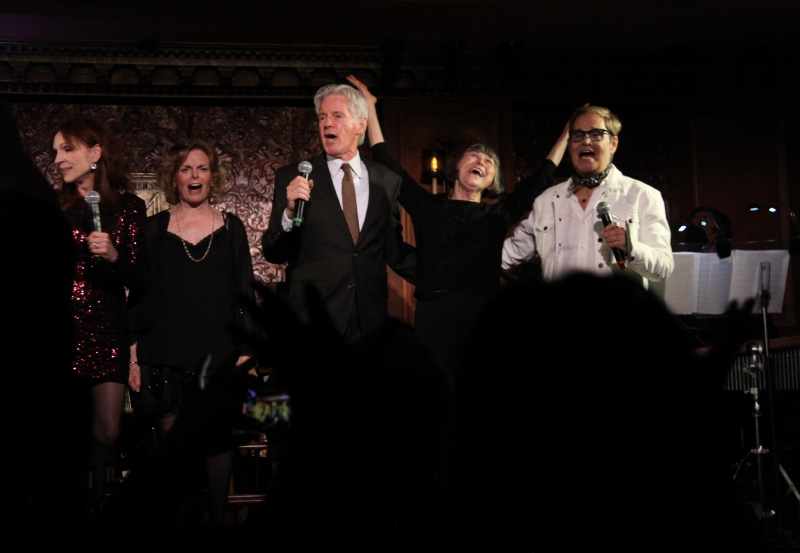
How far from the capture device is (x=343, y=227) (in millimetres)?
2814

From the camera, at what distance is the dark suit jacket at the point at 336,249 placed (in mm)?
2709

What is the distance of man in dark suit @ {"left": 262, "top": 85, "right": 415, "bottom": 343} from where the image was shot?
2.71 meters

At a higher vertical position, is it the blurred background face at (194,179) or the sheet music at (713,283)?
the blurred background face at (194,179)

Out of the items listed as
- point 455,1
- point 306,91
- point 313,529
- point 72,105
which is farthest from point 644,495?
point 72,105

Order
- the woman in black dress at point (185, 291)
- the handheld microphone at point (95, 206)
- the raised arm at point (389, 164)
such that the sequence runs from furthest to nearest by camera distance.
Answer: the raised arm at point (389, 164) → the woman in black dress at point (185, 291) → the handheld microphone at point (95, 206)

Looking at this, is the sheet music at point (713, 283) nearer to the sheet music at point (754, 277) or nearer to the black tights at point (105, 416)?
the sheet music at point (754, 277)

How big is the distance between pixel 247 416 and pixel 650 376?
25 cm

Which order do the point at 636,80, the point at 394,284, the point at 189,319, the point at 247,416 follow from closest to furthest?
1. the point at 247,416
2. the point at 189,319
3. the point at 394,284
4. the point at 636,80

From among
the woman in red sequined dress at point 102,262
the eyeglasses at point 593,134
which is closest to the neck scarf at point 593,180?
the eyeglasses at point 593,134

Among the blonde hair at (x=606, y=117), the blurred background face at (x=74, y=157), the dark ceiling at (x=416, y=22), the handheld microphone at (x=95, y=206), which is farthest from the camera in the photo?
the dark ceiling at (x=416, y=22)

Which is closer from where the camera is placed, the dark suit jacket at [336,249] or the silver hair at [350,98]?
the dark suit jacket at [336,249]

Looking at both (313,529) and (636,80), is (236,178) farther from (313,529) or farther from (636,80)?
(313,529)

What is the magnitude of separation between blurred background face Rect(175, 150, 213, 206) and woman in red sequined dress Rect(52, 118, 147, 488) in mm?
308

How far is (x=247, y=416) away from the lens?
1.47 ft
